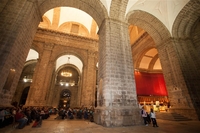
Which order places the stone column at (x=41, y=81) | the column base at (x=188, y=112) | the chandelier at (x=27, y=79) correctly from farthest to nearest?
the chandelier at (x=27, y=79)
the stone column at (x=41, y=81)
the column base at (x=188, y=112)

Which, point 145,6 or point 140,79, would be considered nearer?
point 145,6

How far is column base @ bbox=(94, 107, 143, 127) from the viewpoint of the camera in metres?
4.94

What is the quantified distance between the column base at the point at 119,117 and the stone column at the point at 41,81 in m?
8.54

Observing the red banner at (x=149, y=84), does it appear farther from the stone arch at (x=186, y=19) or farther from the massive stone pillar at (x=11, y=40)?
the massive stone pillar at (x=11, y=40)

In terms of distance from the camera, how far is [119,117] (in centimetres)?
508

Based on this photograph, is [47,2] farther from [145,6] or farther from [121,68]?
[145,6]

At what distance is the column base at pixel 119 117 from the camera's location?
16.2 feet

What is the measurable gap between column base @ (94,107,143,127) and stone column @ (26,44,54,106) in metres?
8.54

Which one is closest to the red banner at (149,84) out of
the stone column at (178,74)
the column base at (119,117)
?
the stone column at (178,74)

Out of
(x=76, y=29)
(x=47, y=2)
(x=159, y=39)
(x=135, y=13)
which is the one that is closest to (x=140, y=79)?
(x=159, y=39)

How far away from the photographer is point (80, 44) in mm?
15070

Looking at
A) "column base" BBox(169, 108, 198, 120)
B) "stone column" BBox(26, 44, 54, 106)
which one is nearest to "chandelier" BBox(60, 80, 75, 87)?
"stone column" BBox(26, 44, 54, 106)

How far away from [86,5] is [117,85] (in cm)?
677

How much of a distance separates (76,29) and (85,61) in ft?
18.1
